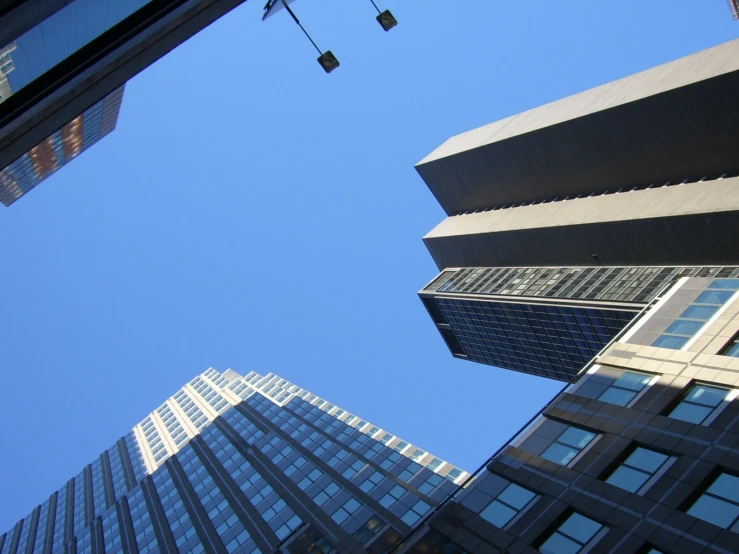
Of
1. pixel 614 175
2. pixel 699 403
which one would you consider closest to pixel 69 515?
pixel 614 175

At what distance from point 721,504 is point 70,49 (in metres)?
24.5

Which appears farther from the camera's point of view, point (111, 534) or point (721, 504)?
point (111, 534)

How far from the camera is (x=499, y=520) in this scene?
88.3 ft

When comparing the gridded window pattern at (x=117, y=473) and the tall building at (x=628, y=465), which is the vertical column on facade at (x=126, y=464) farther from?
the tall building at (x=628, y=465)

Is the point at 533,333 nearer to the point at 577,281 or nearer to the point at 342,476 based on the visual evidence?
the point at 577,281

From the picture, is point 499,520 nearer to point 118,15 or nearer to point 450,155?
point 118,15

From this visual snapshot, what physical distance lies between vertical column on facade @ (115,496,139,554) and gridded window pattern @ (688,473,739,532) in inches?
2692

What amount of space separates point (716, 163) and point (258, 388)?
304ft

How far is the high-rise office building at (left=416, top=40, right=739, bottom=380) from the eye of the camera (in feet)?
245

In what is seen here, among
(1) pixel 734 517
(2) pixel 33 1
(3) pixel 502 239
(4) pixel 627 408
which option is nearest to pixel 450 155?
(3) pixel 502 239

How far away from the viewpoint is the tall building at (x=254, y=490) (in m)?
58.9

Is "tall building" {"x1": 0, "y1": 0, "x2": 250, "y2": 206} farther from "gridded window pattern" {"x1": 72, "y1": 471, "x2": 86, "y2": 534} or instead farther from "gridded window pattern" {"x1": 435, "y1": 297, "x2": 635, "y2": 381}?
"gridded window pattern" {"x1": 72, "y1": 471, "x2": 86, "y2": 534}

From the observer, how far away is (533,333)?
9606cm

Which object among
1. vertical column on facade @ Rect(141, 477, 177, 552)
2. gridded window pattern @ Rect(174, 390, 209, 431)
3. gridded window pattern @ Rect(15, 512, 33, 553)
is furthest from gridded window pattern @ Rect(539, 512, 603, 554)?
gridded window pattern @ Rect(15, 512, 33, 553)
